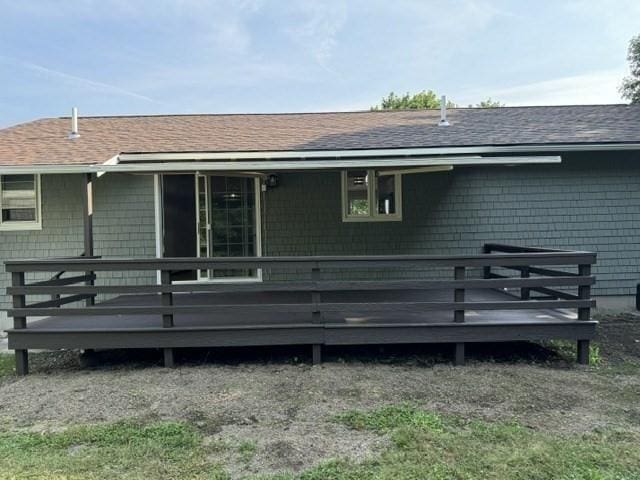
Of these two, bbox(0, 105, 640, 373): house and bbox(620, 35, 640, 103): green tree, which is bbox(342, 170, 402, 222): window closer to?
bbox(0, 105, 640, 373): house

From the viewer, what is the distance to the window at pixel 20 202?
7.46 m

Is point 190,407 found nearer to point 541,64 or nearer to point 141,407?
point 141,407

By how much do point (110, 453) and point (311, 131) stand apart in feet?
20.2

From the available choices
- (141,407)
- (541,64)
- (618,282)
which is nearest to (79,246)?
(141,407)

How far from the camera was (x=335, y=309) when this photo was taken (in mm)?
4941

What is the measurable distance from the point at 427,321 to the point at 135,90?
22.2 metres

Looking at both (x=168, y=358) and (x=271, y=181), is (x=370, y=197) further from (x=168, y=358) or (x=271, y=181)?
(x=168, y=358)

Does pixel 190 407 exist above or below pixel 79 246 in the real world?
below

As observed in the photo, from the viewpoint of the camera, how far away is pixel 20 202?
24.7 ft

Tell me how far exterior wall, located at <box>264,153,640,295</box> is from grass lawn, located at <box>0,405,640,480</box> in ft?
14.6

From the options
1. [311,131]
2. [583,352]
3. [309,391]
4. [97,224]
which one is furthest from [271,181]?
[583,352]

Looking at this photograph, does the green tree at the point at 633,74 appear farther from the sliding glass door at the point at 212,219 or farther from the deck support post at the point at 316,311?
the deck support post at the point at 316,311

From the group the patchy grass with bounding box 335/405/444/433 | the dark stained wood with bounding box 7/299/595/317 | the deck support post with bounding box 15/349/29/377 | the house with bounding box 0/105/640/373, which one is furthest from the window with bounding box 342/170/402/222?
the deck support post with bounding box 15/349/29/377

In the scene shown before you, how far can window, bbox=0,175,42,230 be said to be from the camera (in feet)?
24.5
